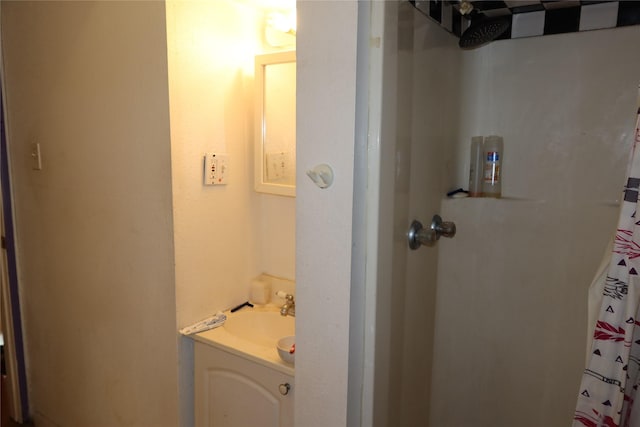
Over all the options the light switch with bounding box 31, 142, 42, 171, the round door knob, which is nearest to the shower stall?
the round door knob

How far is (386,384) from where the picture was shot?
1.05 m

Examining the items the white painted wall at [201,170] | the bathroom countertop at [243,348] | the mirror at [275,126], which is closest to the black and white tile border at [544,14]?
the mirror at [275,126]

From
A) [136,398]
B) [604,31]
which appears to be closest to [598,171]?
[604,31]

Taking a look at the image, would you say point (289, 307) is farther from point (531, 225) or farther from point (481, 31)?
point (481, 31)

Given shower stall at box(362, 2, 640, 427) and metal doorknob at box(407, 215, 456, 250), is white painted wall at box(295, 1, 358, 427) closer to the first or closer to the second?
shower stall at box(362, 2, 640, 427)

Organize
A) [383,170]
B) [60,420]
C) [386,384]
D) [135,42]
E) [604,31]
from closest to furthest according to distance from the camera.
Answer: [383,170], [386,384], [604,31], [135,42], [60,420]

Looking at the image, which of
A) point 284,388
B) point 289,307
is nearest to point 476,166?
point 289,307

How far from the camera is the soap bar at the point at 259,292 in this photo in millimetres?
1769

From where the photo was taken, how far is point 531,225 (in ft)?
4.86

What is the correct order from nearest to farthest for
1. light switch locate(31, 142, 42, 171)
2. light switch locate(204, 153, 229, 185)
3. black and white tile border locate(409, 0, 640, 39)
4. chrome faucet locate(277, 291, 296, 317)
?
1. black and white tile border locate(409, 0, 640, 39)
2. light switch locate(204, 153, 229, 185)
3. chrome faucet locate(277, 291, 296, 317)
4. light switch locate(31, 142, 42, 171)

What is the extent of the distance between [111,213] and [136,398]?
73 centimetres

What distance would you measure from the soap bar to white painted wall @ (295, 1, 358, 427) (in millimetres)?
786

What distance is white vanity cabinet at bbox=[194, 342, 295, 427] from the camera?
1.30m

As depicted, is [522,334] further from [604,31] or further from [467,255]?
[604,31]
